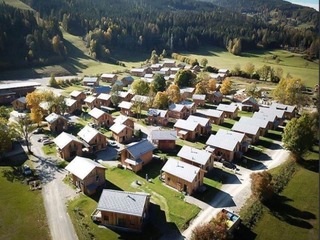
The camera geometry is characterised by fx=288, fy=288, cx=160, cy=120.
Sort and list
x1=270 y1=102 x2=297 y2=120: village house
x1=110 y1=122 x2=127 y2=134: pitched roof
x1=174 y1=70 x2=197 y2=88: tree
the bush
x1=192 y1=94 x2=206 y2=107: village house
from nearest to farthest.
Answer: the bush, x1=110 y1=122 x2=127 y2=134: pitched roof, x1=270 y1=102 x2=297 y2=120: village house, x1=192 y1=94 x2=206 y2=107: village house, x1=174 y1=70 x2=197 y2=88: tree

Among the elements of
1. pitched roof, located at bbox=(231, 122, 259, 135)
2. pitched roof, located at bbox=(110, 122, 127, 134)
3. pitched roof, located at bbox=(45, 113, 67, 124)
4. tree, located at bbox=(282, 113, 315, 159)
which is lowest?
pitched roof, located at bbox=(45, 113, 67, 124)

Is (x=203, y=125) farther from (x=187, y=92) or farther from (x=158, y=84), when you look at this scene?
(x=158, y=84)

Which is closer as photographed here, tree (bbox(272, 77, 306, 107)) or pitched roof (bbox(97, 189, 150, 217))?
pitched roof (bbox(97, 189, 150, 217))

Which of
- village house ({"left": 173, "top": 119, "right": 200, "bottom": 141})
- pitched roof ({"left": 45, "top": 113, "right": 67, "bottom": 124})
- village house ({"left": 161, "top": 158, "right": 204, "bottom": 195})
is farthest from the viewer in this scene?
pitched roof ({"left": 45, "top": 113, "right": 67, "bottom": 124})

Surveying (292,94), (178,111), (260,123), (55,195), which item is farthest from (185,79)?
(55,195)

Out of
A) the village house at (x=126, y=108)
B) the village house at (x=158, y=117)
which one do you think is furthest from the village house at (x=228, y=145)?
the village house at (x=126, y=108)

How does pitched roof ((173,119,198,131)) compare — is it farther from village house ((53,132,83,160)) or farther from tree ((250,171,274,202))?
tree ((250,171,274,202))

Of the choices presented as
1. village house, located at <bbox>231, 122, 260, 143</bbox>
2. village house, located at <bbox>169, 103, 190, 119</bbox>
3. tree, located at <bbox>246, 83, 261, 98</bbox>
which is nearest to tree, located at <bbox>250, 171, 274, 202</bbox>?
village house, located at <bbox>231, 122, 260, 143</bbox>

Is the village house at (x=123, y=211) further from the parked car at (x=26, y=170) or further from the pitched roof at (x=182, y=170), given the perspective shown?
the parked car at (x=26, y=170)
